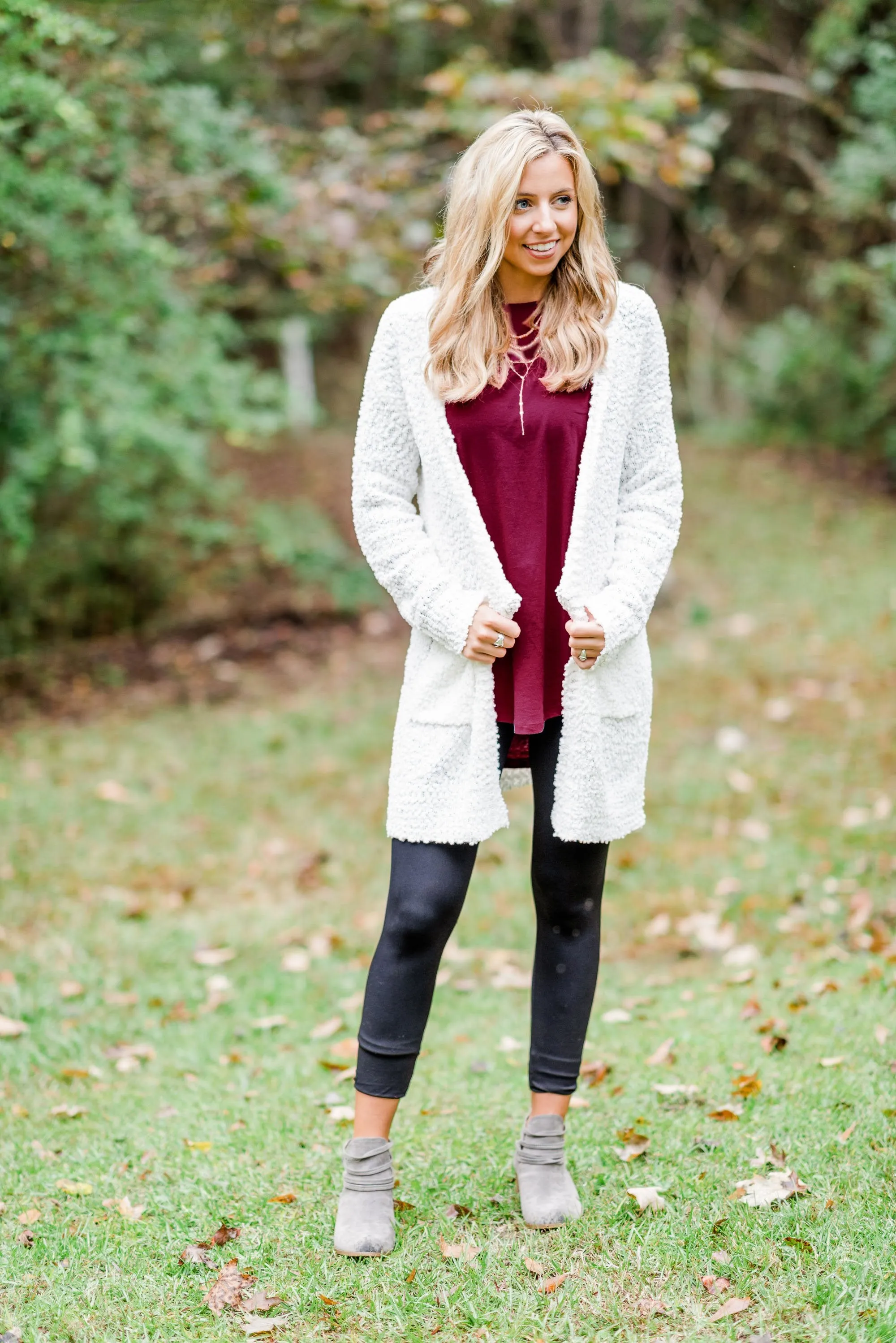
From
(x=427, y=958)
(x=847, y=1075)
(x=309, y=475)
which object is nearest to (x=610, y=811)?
(x=427, y=958)

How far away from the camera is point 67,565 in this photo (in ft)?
26.3

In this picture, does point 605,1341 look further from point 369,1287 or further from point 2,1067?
point 2,1067

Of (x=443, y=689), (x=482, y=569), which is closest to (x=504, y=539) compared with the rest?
(x=482, y=569)

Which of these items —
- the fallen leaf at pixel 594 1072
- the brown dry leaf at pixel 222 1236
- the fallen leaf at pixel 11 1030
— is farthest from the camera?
the fallen leaf at pixel 11 1030

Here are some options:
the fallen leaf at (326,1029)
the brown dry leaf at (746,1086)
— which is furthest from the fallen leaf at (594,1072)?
the fallen leaf at (326,1029)

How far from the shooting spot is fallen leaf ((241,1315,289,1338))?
220 cm

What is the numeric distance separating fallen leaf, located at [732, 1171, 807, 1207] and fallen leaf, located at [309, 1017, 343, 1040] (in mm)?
1474

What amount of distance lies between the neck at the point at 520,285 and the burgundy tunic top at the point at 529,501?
24 mm

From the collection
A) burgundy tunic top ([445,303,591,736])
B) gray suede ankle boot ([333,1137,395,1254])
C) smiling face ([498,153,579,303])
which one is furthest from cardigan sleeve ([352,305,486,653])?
gray suede ankle boot ([333,1137,395,1254])

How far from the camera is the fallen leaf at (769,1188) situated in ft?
8.16

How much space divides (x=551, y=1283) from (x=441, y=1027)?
150 cm

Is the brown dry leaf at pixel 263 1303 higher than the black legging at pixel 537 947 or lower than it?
lower

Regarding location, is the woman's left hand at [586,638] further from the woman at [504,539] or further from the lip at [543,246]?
the lip at [543,246]

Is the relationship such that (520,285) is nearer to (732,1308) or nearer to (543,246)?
(543,246)
